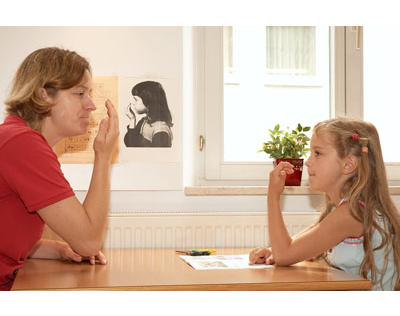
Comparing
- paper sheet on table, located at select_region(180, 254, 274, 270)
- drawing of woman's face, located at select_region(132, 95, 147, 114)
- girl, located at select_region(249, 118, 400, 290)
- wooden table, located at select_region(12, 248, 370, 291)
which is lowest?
paper sheet on table, located at select_region(180, 254, 274, 270)

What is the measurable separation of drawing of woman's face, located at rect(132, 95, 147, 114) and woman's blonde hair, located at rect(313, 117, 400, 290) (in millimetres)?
898

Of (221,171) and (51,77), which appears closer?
(51,77)

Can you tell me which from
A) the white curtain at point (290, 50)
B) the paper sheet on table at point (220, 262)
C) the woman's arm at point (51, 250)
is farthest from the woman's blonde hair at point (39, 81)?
the white curtain at point (290, 50)

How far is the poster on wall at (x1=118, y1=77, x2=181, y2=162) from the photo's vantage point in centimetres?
231

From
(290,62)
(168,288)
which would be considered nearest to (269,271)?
(168,288)

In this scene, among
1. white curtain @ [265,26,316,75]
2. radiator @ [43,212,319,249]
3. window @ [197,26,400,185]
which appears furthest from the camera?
white curtain @ [265,26,316,75]

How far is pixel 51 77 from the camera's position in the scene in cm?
145

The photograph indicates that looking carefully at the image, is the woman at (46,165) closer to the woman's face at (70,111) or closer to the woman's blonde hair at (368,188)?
the woman's face at (70,111)

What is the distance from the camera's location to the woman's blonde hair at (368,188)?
1.54m

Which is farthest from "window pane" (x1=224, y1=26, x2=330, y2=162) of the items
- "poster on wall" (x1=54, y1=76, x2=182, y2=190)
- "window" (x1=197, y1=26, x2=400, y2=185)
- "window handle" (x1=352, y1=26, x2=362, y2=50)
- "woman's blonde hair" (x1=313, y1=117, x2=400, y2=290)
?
"woman's blonde hair" (x1=313, y1=117, x2=400, y2=290)

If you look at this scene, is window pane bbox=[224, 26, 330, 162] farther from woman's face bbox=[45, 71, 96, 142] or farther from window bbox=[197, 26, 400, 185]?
woman's face bbox=[45, 71, 96, 142]

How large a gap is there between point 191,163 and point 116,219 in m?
0.51

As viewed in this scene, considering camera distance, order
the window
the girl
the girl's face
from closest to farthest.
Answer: the girl
the girl's face
the window

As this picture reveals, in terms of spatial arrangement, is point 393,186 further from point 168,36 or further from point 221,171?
point 168,36
